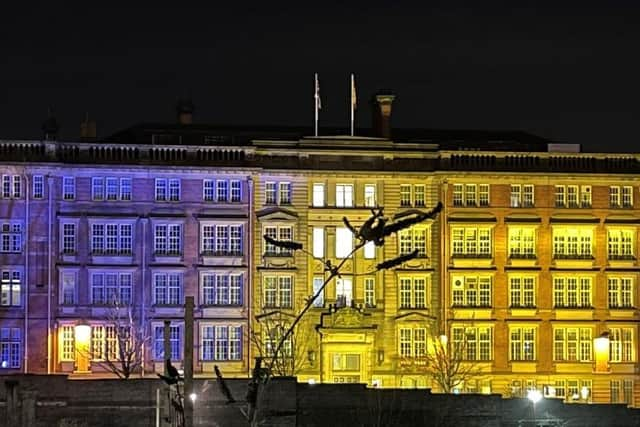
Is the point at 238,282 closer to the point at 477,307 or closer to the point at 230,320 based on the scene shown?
the point at 230,320

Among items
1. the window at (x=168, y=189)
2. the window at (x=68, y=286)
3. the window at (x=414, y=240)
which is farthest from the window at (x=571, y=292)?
the window at (x=68, y=286)

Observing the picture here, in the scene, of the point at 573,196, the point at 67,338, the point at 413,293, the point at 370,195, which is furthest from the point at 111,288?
the point at 573,196

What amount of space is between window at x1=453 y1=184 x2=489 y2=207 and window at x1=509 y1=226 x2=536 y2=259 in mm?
2049

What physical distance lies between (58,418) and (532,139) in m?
53.3

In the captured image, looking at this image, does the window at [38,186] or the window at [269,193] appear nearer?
the window at [38,186]

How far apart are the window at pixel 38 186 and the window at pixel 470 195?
20511 millimetres

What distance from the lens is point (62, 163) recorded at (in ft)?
320

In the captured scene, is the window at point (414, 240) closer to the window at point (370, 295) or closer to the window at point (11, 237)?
the window at point (370, 295)

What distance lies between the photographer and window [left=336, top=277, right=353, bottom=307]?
328 ft

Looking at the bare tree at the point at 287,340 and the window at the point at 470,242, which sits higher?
the window at the point at 470,242

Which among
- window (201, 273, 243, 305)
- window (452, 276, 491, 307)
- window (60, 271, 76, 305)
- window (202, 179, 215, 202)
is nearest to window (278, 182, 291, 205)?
window (202, 179, 215, 202)

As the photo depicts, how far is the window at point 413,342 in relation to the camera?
101 m

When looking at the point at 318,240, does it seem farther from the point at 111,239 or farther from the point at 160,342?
the point at 111,239

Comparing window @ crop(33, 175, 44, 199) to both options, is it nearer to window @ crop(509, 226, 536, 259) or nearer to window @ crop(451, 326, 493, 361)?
window @ crop(451, 326, 493, 361)
